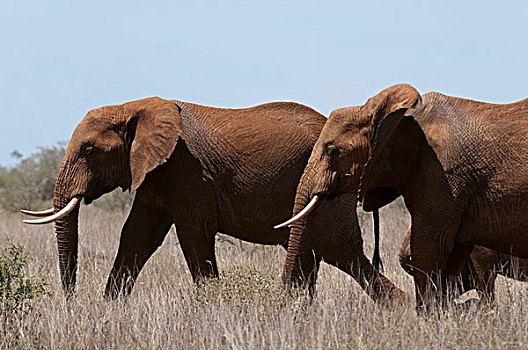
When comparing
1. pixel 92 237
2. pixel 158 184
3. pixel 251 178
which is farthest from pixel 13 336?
pixel 92 237

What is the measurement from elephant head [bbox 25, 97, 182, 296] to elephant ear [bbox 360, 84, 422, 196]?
206 centimetres

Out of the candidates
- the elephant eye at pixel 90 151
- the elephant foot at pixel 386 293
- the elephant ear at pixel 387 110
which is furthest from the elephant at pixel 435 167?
the elephant eye at pixel 90 151

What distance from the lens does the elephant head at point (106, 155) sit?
7496 millimetres

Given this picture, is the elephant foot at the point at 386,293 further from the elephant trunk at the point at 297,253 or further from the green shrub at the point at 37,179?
the green shrub at the point at 37,179

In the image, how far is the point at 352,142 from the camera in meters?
6.11

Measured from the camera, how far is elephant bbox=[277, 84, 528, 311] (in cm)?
589

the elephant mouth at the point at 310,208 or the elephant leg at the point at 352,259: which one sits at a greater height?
the elephant mouth at the point at 310,208

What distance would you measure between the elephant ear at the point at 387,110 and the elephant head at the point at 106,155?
206cm

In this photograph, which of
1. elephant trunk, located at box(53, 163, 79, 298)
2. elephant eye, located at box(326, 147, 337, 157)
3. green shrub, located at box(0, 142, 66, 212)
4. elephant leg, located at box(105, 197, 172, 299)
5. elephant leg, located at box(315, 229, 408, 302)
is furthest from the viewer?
green shrub, located at box(0, 142, 66, 212)

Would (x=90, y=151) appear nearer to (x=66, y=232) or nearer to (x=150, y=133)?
(x=150, y=133)

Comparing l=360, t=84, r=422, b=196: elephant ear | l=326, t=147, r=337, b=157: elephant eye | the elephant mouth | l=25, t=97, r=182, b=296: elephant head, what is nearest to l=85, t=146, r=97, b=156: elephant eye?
l=25, t=97, r=182, b=296: elephant head

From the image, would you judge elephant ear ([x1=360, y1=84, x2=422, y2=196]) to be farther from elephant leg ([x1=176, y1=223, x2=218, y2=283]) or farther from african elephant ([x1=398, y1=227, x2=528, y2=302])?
elephant leg ([x1=176, y1=223, x2=218, y2=283])

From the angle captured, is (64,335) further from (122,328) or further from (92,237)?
(92,237)

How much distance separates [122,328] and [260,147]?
2331mm
